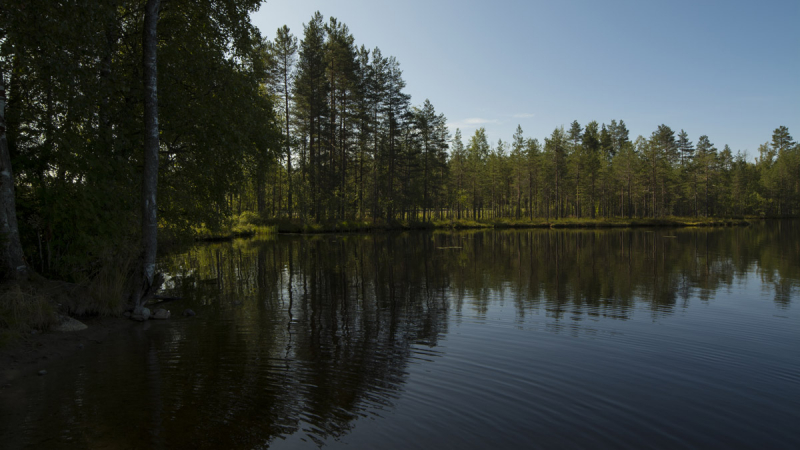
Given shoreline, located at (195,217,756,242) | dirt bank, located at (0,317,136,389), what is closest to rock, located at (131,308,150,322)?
dirt bank, located at (0,317,136,389)

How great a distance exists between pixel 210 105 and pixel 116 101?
2.54 m

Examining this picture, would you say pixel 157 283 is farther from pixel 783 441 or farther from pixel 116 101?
pixel 783 441

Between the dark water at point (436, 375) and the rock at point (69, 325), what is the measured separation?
1222mm

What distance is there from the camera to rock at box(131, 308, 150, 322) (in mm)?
11541

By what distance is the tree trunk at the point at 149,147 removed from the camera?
38.4 ft

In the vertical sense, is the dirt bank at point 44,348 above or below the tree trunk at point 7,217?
below

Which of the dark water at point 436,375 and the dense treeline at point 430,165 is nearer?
the dark water at point 436,375

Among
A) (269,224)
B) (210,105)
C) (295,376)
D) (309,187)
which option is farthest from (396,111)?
(295,376)

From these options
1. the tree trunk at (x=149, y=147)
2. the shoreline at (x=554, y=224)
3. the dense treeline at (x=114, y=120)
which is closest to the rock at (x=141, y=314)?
the tree trunk at (x=149, y=147)

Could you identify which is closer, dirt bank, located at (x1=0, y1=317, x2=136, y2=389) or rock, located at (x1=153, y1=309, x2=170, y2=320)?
dirt bank, located at (x1=0, y1=317, x2=136, y2=389)

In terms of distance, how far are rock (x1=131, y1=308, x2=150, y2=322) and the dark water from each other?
753mm

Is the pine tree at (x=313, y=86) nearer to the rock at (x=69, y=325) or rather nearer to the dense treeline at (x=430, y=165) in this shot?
the dense treeline at (x=430, y=165)

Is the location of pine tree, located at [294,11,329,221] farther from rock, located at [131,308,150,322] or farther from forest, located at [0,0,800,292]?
rock, located at [131,308,150,322]

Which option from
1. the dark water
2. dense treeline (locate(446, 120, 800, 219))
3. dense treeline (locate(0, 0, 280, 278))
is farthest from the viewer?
dense treeline (locate(446, 120, 800, 219))
